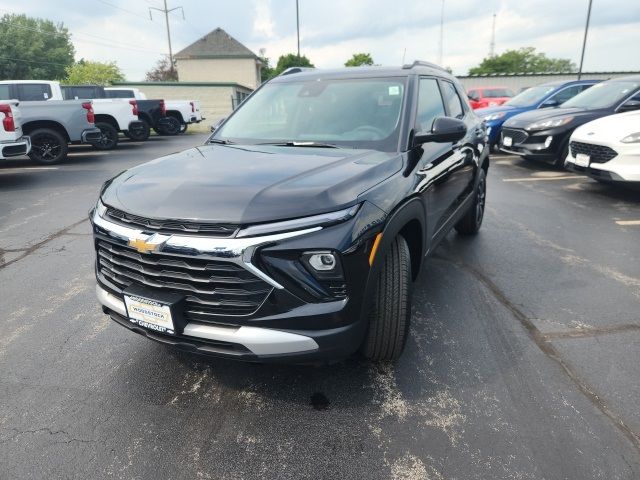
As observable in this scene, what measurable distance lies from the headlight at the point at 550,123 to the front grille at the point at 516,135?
0.16 m

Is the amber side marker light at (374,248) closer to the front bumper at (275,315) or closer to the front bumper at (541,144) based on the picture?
the front bumper at (275,315)

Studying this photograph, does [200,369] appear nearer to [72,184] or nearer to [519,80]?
[72,184]

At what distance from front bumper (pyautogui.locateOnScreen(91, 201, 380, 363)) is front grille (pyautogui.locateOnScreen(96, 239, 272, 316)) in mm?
18

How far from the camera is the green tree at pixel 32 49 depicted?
5788 cm

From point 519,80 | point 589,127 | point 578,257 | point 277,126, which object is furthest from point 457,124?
point 519,80

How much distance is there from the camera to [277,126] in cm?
335

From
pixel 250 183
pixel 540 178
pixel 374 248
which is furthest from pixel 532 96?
→ pixel 250 183

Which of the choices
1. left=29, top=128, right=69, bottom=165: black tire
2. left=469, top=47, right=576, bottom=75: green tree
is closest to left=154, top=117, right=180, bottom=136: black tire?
left=29, top=128, right=69, bottom=165: black tire

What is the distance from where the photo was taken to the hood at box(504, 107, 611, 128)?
8523 millimetres

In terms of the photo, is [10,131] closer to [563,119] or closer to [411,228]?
[411,228]

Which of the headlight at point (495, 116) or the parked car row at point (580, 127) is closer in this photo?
the parked car row at point (580, 127)

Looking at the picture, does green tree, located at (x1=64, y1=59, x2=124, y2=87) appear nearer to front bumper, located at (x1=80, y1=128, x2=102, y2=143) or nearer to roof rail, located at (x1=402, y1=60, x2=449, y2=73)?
front bumper, located at (x1=80, y1=128, x2=102, y2=143)

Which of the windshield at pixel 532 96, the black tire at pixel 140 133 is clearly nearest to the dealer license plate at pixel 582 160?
the windshield at pixel 532 96

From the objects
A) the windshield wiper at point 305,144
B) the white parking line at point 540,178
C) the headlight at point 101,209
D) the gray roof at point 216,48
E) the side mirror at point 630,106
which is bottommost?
the white parking line at point 540,178
